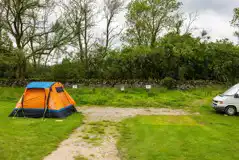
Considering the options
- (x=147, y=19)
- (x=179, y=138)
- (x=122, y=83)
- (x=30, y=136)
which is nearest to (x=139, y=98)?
(x=122, y=83)

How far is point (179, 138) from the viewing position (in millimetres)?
7676

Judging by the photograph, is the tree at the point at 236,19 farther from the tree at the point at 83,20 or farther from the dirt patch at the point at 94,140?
the dirt patch at the point at 94,140

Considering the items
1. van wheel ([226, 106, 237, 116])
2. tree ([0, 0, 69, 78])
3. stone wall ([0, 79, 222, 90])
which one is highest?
tree ([0, 0, 69, 78])

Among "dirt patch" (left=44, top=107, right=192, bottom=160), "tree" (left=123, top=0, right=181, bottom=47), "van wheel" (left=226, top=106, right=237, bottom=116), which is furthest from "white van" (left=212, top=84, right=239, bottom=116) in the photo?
"tree" (left=123, top=0, right=181, bottom=47)

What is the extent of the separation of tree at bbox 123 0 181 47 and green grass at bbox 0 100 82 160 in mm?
21483

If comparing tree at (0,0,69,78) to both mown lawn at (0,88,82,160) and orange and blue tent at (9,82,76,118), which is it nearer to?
orange and blue tent at (9,82,76,118)

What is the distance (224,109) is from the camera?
1270 cm

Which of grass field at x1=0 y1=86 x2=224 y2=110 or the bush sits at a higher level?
the bush

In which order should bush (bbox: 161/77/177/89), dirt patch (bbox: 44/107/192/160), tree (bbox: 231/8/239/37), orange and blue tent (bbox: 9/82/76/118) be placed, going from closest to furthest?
dirt patch (bbox: 44/107/192/160) < orange and blue tent (bbox: 9/82/76/118) < bush (bbox: 161/77/177/89) < tree (bbox: 231/8/239/37)

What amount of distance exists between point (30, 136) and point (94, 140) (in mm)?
1918

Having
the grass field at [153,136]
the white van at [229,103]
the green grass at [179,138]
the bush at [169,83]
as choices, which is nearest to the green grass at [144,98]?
the bush at [169,83]

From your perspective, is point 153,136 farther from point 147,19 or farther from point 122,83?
point 147,19

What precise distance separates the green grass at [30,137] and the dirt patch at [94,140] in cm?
28

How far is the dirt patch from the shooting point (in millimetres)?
5992
